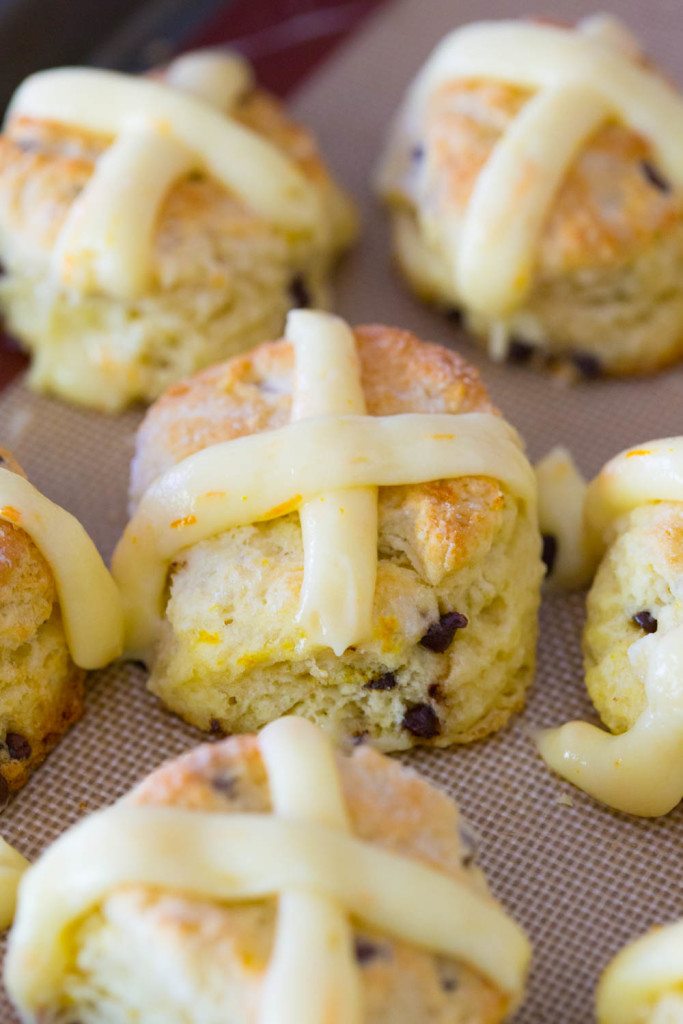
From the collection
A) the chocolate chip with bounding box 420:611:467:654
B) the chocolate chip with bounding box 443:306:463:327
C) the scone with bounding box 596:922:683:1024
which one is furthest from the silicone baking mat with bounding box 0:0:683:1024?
the chocolate chip with bounding box 420:611:467:654

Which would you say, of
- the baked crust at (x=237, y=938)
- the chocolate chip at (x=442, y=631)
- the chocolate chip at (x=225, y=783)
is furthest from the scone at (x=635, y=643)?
the chocolate chip at (x=225, y=783)

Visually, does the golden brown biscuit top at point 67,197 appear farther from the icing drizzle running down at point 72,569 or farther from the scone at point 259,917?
the scone at point 259,917

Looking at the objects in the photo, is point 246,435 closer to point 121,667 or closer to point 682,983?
point 121,667

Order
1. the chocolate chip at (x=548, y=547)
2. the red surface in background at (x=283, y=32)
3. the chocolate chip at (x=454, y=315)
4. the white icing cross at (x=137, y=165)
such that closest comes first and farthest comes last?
the chocolate chip at (x=548, y=547)
the white icing cross at (x=137, y=165)
the chocolate chip at (x=454, y=315)
the red surface in background at (x=283, y=32)

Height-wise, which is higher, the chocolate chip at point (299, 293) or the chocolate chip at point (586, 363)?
the chocolate chip at point (299, 293)

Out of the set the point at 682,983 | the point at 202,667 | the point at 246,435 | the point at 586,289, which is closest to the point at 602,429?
the point at 586,289

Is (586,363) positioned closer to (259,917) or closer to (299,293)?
(299,293)

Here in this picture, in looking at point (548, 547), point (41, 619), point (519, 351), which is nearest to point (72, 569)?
point (41, 619)
